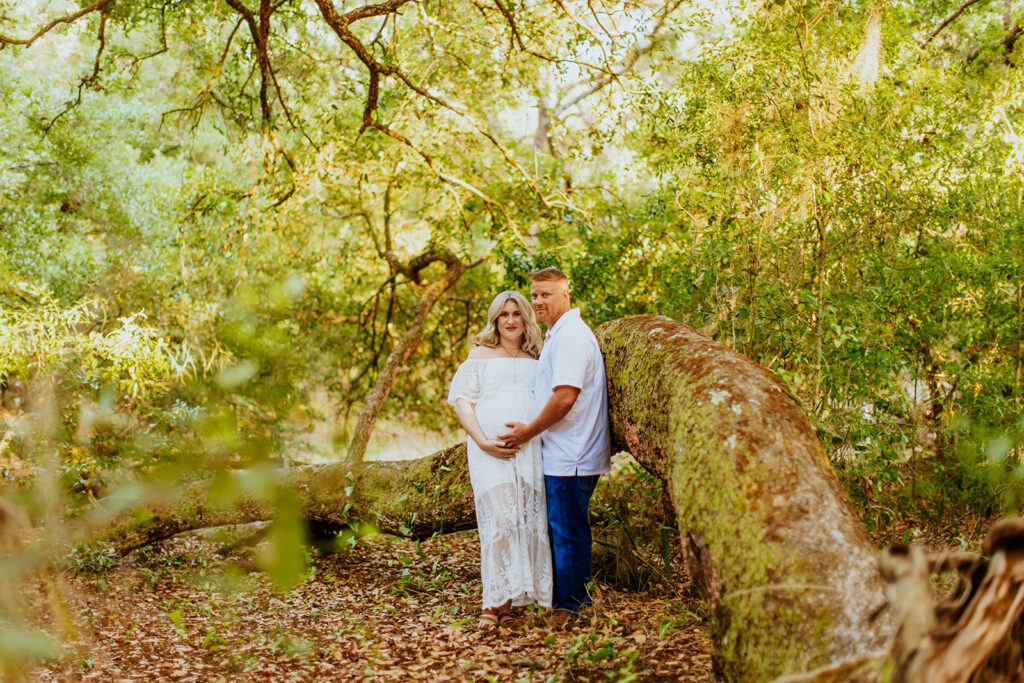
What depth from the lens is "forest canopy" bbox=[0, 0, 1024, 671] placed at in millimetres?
4445

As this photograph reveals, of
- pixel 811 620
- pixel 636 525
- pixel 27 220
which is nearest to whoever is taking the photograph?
pixel 811 620

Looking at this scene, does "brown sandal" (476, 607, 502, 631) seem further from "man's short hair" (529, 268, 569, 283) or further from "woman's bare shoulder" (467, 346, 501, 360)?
"man's short hair" (529, 268, 569, 283)

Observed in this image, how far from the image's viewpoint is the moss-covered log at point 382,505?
549 centimetres

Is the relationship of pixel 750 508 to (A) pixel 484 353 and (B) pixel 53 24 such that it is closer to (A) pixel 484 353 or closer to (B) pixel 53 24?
(A) pixel 484 353

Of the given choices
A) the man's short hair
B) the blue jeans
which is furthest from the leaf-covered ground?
the man's short hair

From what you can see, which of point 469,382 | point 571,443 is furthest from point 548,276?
point 571,443

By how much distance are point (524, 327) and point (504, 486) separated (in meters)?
0.94

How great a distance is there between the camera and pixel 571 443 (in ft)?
13.9

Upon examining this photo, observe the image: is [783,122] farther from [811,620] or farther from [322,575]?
[322,575]

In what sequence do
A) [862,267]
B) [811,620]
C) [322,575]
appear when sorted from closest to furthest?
[811,620]
[862,267]
[322,575]

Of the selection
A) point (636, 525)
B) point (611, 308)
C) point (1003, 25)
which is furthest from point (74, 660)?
point (1003, 25)

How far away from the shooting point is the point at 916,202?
16.6 ft

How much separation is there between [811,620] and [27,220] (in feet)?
28.0

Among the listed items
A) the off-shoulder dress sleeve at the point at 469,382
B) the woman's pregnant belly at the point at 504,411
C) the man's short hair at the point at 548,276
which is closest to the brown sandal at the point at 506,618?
the woman's pregnant belly at the point at 504,411
